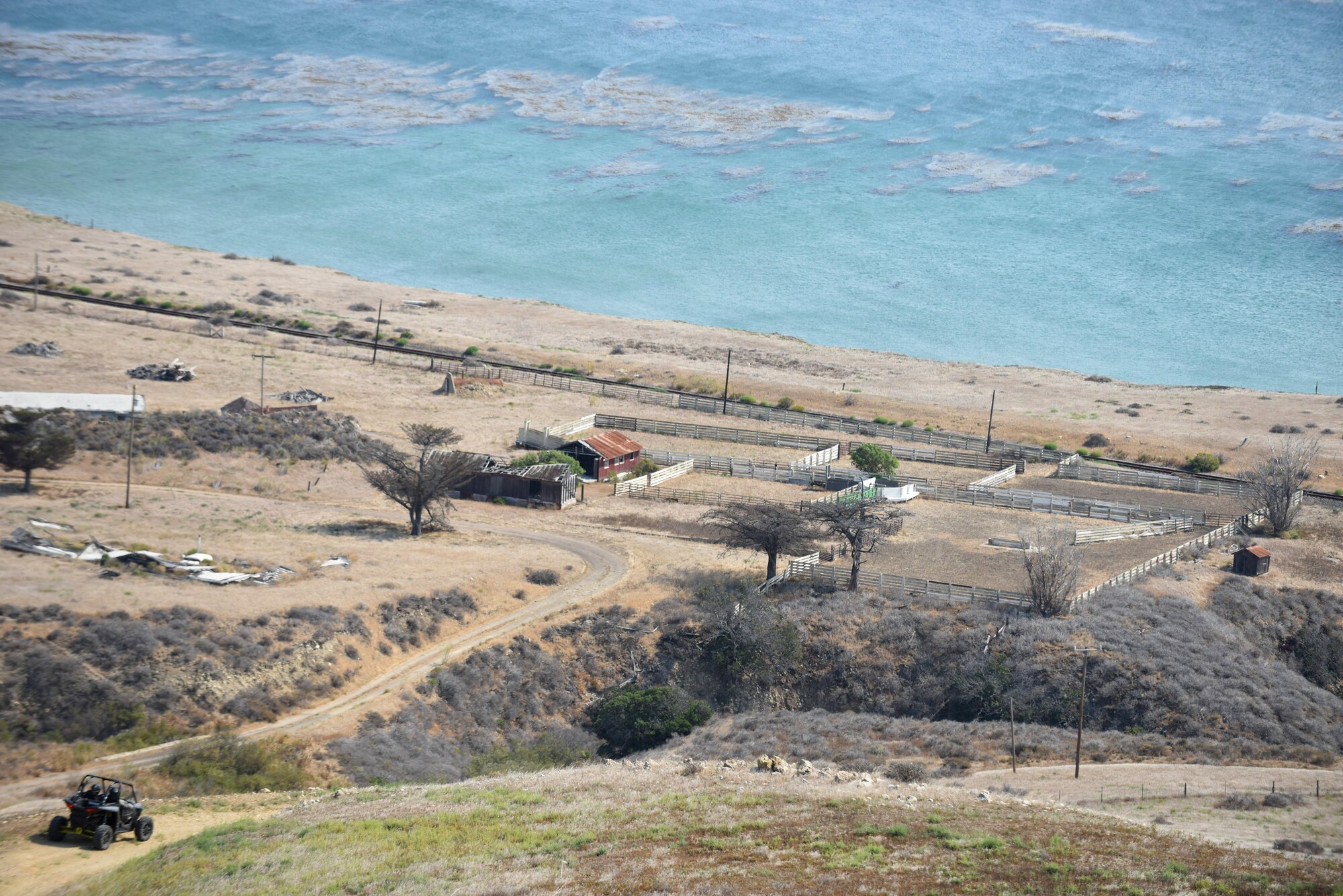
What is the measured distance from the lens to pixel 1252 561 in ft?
176

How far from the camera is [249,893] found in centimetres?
2203

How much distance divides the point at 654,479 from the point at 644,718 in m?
25.3

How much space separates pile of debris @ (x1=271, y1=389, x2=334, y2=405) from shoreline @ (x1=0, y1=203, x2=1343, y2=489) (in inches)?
687

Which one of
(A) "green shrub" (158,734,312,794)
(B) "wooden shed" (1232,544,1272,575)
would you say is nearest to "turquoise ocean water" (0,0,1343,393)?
(B) "wooden shed" (1232,544,1272,575)

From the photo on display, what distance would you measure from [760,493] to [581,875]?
4144 cm

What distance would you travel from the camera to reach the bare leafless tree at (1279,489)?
2355 inches

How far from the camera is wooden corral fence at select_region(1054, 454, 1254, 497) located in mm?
68500

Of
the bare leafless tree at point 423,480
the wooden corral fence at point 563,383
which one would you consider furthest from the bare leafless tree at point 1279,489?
the bare leafless tree at point 423,480

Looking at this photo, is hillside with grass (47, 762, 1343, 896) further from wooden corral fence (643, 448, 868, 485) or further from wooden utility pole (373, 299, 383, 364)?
wooden utility pole (373, 299, 383, 364)

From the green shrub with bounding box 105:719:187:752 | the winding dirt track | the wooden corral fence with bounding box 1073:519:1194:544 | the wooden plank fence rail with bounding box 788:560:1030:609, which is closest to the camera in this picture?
the winding dirt track

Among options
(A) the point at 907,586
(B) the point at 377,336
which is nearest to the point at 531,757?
(A) the point at 907,586

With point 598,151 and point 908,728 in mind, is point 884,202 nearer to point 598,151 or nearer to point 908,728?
point 598,151

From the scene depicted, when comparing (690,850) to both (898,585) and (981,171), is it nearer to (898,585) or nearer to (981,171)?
(898,585)

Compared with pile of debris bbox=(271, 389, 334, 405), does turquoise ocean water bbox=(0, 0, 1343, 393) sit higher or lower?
higher
